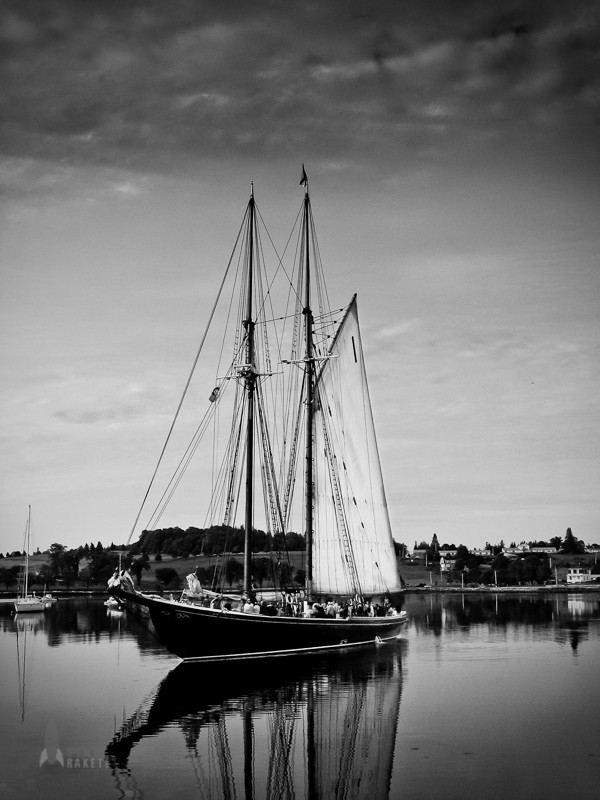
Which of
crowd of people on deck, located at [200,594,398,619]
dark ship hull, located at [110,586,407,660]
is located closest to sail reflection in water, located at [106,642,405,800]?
dark ship hull, located at [110,586,407,660]

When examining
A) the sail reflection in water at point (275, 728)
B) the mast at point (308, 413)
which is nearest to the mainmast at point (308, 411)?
the mast at point (308, 413)

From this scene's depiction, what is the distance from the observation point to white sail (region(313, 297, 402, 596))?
65.5 m

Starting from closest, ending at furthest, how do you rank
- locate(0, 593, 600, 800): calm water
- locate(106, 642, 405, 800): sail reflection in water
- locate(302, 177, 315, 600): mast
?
locate(0, 593, 600, 800): calm water < locate(106, 642, 405, 800): sail reflection in water < locate(302, 177, 315, 600): mast

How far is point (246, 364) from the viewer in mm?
58094

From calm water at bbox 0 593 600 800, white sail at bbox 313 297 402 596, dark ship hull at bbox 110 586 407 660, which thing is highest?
white sail at bbox 313 297 402 596


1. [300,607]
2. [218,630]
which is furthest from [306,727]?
[300,607]

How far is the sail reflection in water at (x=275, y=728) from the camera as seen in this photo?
2545cm

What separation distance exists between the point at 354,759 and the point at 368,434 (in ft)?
149

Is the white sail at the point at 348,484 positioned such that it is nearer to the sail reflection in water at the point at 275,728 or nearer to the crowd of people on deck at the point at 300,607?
the crowd of people on deck at the point at 300,607

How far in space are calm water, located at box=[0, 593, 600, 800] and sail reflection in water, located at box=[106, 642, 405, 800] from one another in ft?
0.28

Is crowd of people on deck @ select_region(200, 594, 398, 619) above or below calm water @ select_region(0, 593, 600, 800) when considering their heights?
above

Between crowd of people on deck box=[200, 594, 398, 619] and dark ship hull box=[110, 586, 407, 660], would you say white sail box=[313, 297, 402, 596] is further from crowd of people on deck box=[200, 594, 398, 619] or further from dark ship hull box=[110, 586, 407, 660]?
dark ship hull box=[110, 586, 407, 660]

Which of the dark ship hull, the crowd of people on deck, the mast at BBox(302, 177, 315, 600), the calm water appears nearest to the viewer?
the calm water

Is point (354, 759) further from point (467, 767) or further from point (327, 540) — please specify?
point (327, 540)
